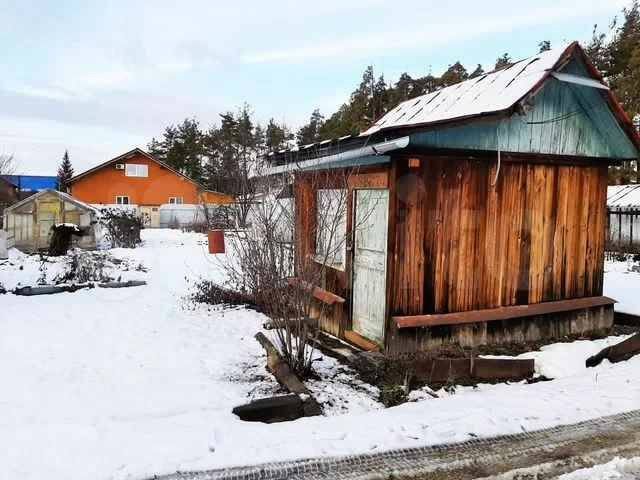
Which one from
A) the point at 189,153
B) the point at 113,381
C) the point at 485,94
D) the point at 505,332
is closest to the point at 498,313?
the point at 505,332

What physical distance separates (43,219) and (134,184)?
20.6 m

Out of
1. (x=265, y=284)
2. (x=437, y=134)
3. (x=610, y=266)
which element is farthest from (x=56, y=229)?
(x=610, y=266)

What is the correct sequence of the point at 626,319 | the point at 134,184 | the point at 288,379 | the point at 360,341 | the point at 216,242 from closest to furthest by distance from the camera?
1. the point at 288,379
2. the point at 360,341
3. the point at 626,319
4. the point at 216,242
5. the point at 134,184

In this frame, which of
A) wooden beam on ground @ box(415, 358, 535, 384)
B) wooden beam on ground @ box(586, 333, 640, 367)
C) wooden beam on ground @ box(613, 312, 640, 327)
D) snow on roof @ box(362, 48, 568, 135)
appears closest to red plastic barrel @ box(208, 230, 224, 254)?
snow on roof @ box(362, 48, 568, 135)

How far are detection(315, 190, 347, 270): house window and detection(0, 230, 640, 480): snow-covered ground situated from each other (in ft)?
4.85

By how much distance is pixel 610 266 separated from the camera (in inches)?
594

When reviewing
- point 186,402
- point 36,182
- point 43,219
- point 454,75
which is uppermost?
point 454,75

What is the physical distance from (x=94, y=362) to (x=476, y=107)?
584cm

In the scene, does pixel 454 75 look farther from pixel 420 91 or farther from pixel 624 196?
pixel 624 196

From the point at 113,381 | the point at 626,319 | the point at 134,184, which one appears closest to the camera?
the point at 113,381

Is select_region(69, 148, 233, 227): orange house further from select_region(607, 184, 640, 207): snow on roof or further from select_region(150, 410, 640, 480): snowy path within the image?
select_region(150, 410, 640, 480): snowy path

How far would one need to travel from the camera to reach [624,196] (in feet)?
65.3

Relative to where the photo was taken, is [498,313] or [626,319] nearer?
[498,313]

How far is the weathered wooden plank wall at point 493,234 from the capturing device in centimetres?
585
